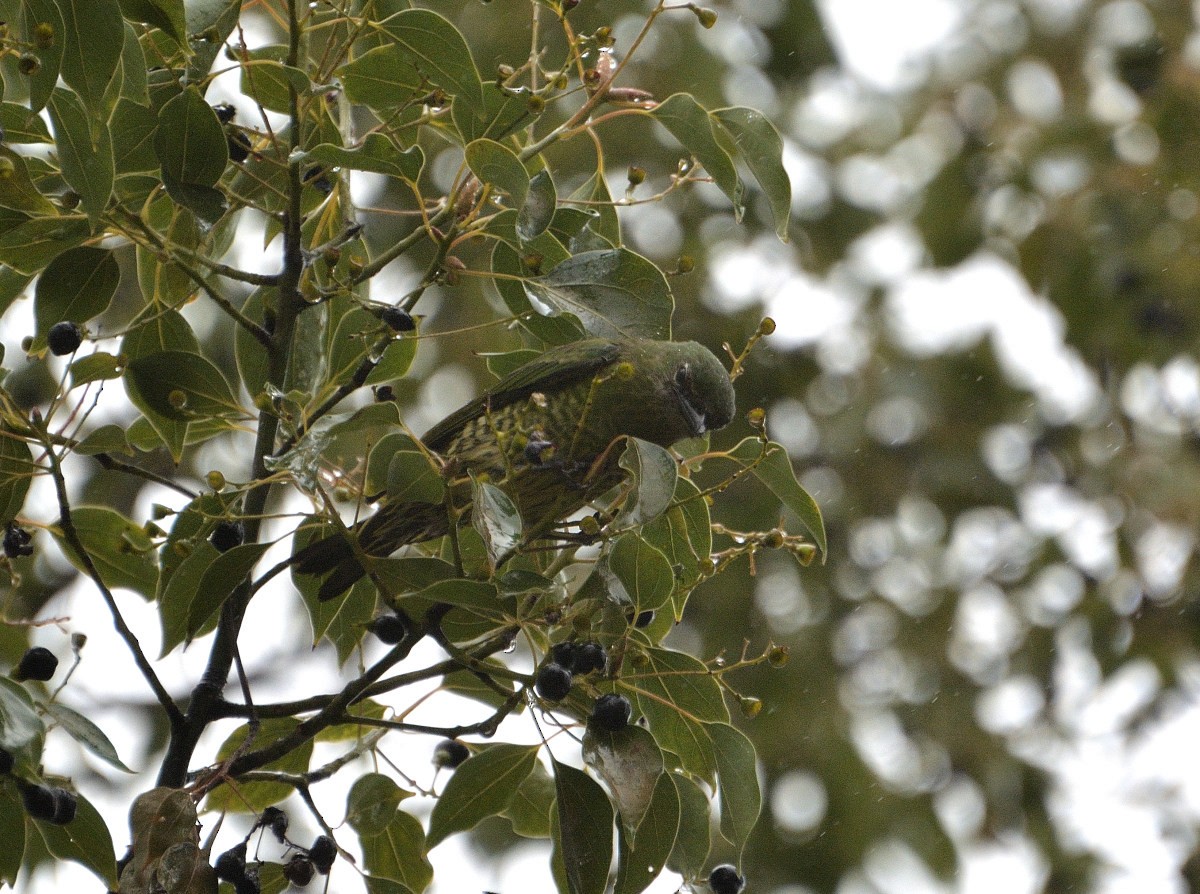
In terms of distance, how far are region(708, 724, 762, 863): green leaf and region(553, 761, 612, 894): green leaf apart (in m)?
0.18

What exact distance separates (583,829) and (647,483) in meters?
0.47

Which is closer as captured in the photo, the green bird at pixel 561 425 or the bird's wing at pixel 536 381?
the green bird at pixel 561 425

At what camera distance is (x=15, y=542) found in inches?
73.6

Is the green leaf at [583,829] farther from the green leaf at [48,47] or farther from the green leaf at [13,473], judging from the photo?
the green leaf at [48,47]

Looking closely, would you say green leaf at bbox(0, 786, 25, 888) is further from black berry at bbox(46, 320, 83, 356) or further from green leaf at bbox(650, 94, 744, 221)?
green leaf at bbox(650, 94, 744, 221)

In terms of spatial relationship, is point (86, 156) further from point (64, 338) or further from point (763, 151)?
point (763, 151)

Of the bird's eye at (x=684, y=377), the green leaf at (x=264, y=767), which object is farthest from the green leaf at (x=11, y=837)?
the bird's eye at (x=684, y=377)

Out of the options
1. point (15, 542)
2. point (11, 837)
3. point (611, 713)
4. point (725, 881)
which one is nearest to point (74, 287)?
point (15, 542)

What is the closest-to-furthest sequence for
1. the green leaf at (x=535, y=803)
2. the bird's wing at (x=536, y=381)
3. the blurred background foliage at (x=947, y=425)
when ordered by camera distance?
1. the green leaf at (x=535, y=803)
2. the bird's wing at (x=536, y=381)
3. the blurred background foliage at (x=947, y=425)

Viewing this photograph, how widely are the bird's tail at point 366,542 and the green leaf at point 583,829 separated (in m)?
0.39

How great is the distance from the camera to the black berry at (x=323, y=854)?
184cm

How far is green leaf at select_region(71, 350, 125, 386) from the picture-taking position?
1851 mm

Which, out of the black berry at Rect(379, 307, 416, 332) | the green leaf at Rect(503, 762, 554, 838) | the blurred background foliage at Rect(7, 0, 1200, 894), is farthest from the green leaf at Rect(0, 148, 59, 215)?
the blurred background foliage at Rect(7, 0, 1200, 894)

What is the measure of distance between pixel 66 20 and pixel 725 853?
190 inches
